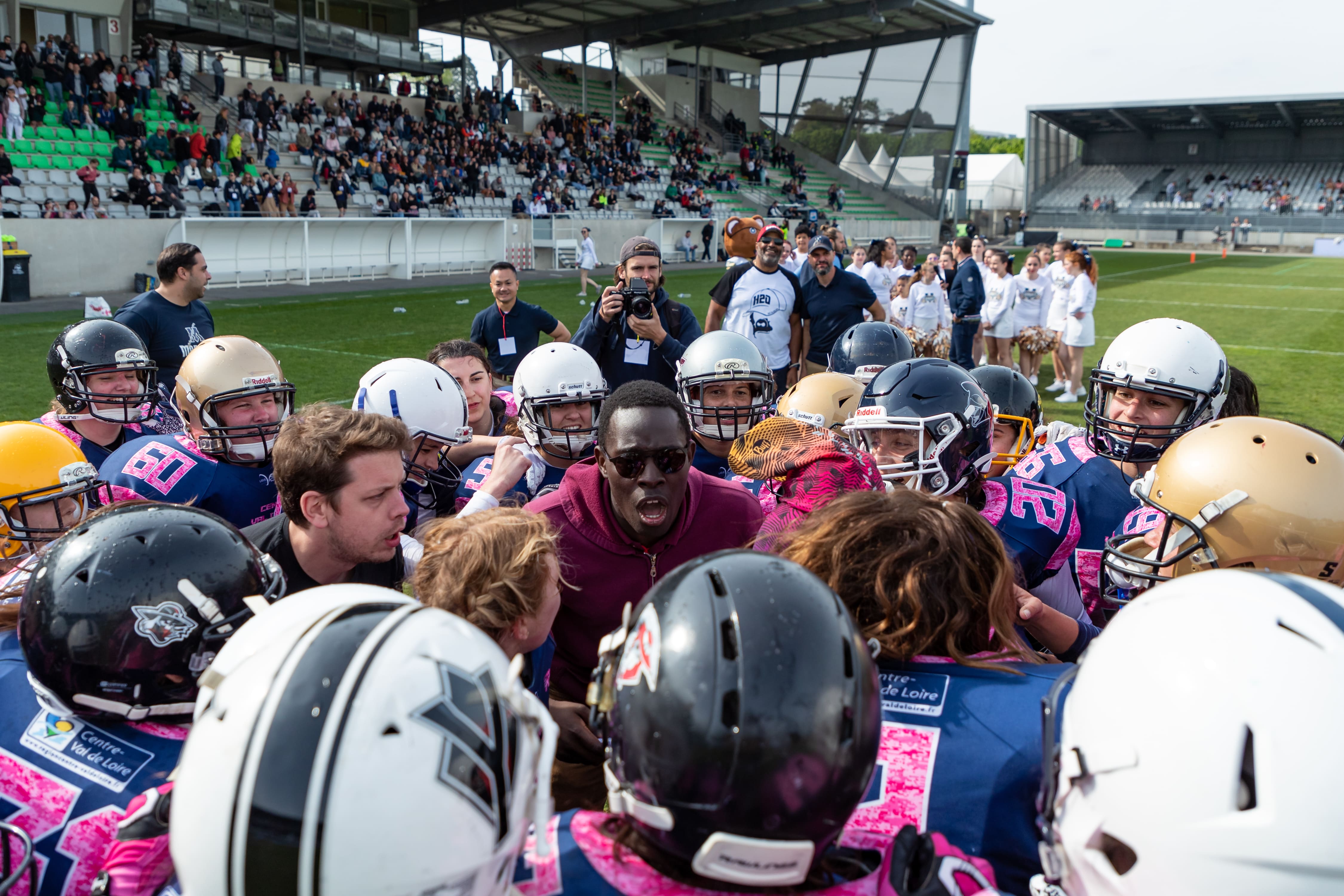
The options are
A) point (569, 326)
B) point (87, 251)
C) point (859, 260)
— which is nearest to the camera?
point (859, 260)

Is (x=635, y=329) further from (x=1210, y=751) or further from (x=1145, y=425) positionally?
(x=1210, y=751)

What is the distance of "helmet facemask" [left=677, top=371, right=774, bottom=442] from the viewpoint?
4.87 m

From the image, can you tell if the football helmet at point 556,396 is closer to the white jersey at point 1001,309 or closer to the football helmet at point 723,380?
the football helmet at point 723,380

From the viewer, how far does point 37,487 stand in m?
3.27

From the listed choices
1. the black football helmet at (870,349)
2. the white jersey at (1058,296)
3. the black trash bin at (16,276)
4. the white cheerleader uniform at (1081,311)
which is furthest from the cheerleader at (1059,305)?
the black trash bin at (16,276)

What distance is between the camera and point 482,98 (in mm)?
38250

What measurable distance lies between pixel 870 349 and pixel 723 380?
5.88 feet

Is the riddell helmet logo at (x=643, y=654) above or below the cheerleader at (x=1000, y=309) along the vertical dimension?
below

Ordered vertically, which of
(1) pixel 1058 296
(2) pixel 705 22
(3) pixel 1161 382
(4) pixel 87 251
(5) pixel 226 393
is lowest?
(5) pixel 226 393

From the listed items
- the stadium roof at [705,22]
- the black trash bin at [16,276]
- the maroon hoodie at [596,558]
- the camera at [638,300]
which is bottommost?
Result: the maroon hoodie at [596,558]

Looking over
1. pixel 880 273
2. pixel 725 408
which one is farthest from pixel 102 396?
pixel 880 273

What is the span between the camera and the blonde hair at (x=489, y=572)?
8.11 feet

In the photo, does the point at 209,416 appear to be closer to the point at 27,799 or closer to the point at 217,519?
the point at 217,519

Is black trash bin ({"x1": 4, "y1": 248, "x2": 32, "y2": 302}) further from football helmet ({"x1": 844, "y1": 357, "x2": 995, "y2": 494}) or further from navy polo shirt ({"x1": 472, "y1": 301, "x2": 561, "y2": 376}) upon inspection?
football helmet ({"x1": 844, "y1": 357, "x2": 995, "y2": 494})
